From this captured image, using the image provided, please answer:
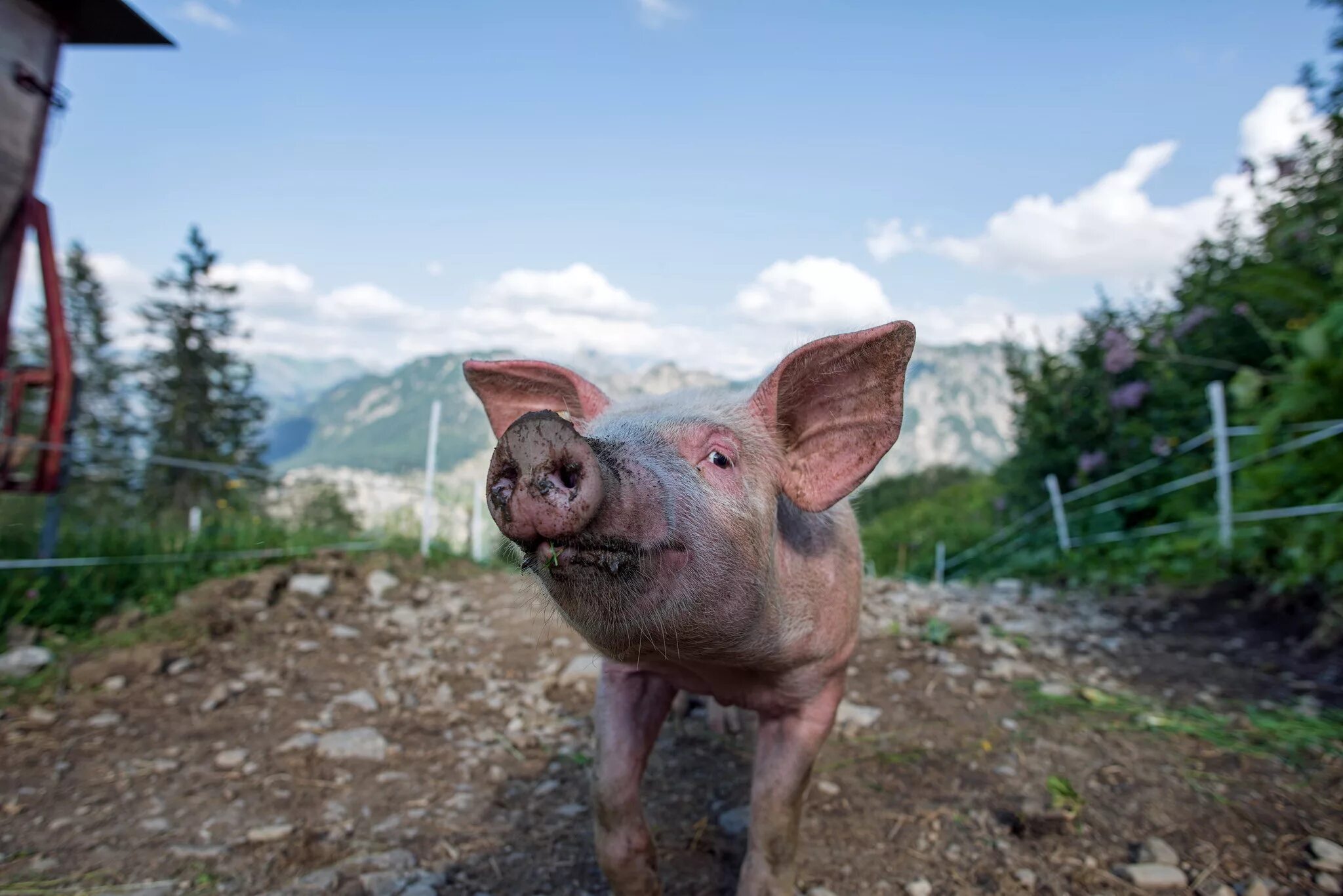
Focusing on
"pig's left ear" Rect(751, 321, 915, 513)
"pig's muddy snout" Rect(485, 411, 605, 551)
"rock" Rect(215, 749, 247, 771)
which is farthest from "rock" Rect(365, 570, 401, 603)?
"pig's muddy snout" Rect(485, 411, 605, 551)

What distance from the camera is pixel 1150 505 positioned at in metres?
8.70

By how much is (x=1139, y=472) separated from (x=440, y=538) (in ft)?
25.2

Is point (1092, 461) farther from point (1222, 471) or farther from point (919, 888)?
point (919, 888)

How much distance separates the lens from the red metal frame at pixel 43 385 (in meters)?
5.52

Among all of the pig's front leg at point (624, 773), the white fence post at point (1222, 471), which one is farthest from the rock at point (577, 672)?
the white fence post at point (1222, 471)

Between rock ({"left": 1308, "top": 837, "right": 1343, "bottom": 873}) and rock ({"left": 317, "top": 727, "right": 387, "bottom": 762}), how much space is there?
363cm

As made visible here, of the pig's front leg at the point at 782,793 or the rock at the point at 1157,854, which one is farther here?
the rock at the point at 1157,854

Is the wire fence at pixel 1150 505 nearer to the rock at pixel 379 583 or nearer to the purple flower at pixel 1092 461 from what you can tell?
the purple flower at pixel 1092 461

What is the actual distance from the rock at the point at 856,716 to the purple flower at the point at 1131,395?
6.90 m

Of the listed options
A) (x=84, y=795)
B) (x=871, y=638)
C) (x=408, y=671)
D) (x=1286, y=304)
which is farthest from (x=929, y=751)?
(x=1286, y=304)

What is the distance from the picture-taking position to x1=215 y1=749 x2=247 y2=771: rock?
352cm

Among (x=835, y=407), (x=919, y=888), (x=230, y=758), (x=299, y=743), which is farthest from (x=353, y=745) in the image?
(x=835, y=407)

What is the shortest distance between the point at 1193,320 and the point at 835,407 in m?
8.06

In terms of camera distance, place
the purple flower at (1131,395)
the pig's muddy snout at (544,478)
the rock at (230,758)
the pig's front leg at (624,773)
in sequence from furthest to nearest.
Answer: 1. the purple flower at (1131,395)
2. the rock at (230,758)
3. the pig's front leg at (624,773)
4. the pig's muddy snout at (544,478)
